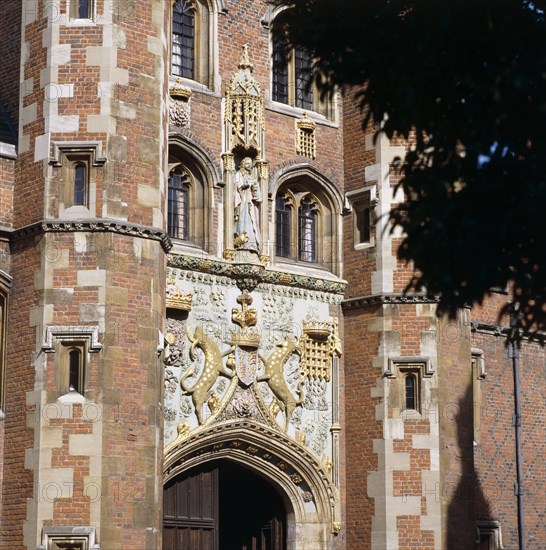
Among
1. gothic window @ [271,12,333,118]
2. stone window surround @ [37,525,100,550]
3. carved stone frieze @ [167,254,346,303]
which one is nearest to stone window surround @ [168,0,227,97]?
gothic window @ [271,12,333,118]

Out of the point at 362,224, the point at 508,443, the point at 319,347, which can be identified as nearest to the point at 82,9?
the point at 362,224

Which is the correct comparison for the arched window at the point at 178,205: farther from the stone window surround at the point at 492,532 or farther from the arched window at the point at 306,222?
the stone window surround at the point at 492,532

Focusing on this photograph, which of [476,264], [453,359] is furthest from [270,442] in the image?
[476,264]

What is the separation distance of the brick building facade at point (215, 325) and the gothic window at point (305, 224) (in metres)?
0.04

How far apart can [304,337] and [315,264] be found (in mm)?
1577

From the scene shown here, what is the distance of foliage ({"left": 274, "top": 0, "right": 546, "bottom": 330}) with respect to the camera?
13672 millimetres

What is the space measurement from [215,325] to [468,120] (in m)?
10.3

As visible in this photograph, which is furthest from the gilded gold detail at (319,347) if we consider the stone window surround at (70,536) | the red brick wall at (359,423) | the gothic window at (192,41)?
the stone window surround at (70,536)

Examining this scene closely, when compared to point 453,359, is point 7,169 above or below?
above

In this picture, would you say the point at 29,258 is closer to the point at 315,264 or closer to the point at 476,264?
the point at 315,264

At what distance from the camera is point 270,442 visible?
24109 mm

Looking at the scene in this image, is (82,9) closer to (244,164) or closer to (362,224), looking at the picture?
(244,164)

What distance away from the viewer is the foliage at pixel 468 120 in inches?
538

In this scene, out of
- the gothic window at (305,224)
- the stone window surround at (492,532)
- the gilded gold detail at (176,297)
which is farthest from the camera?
the stone window surround at (492,532)
